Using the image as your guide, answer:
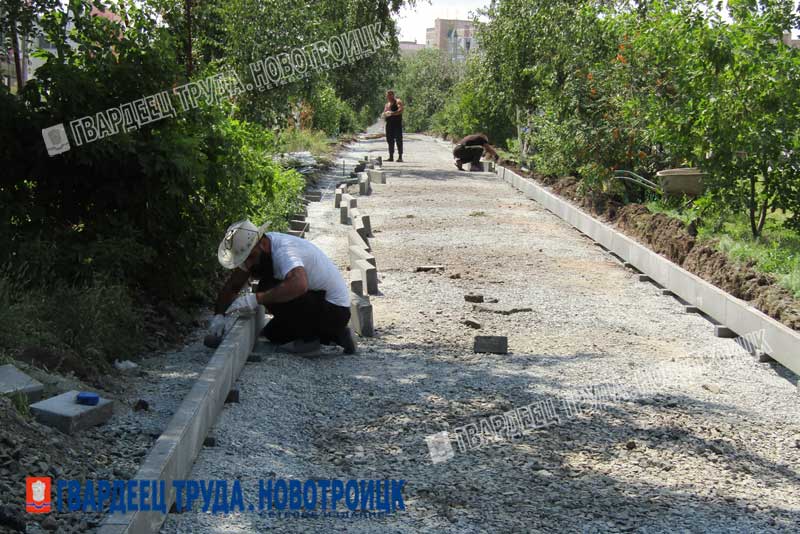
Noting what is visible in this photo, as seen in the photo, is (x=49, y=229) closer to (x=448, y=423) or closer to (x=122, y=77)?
(x=122, y=77)

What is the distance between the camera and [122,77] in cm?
739

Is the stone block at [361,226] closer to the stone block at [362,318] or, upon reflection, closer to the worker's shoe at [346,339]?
the stone block at [362,318]

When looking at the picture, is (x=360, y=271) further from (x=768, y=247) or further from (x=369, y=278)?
(x=768, y=247)

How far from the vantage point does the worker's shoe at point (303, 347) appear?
707 cm

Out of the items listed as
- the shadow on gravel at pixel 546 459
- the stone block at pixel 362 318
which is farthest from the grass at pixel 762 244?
the stone block at pixel 362 318

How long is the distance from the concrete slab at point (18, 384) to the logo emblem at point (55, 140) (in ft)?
7.67

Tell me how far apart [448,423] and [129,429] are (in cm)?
184

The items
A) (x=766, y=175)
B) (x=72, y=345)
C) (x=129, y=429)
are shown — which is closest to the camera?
(x=129, y=429)

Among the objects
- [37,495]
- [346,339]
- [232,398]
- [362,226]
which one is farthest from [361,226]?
[37,495]

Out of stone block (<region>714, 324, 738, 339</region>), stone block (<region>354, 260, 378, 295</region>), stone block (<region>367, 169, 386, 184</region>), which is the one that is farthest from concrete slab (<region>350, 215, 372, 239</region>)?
stone block (<region>367, 169, 386, 184</region>)

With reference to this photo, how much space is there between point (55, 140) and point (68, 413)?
293 centimetres

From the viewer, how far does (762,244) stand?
9.94 meters

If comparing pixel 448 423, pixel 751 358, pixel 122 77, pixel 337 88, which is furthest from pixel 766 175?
pixel 337 88

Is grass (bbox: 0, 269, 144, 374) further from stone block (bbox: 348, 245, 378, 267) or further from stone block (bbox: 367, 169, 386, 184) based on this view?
stone block (bbox: 367, 169, 386, 184)
